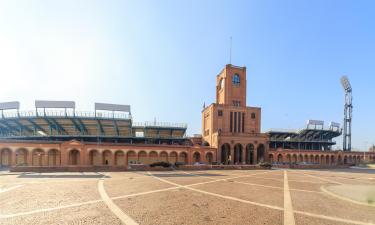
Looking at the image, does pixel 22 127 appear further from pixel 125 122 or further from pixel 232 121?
pixel 232 121

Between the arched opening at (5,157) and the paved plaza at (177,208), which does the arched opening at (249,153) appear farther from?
the arched opening at (5,157)

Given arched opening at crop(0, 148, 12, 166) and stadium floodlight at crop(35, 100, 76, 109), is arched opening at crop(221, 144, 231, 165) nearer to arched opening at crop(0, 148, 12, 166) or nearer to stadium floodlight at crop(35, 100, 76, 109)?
stadium floodlight at crop(35, 100, 76, 109)

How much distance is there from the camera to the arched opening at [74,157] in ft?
162

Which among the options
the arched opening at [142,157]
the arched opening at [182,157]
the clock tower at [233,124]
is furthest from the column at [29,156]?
the clock tower at [233,124]

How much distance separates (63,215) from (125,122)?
5993cm

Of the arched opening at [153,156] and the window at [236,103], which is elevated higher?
the window at [236,103]

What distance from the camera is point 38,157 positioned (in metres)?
48.3

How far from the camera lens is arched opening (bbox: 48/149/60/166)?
48250 millimetres

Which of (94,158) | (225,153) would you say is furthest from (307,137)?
(94,158)

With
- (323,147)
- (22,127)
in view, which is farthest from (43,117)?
(323,147)

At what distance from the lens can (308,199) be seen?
52.3 feet

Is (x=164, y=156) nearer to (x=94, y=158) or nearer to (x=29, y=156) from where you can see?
(x=94, y=158)

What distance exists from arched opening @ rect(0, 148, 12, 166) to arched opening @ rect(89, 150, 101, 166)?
15.7 metres

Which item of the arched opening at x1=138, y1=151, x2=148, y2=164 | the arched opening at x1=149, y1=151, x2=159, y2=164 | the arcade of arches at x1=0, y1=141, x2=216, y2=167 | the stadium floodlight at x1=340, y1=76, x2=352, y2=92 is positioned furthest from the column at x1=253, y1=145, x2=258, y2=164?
the stadium floodlight at x1=340, y1=76, x2=352, y2=92
